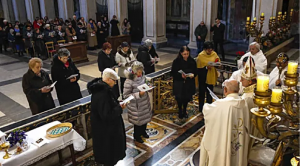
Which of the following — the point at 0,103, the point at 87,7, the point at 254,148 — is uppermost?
the point at 87,7

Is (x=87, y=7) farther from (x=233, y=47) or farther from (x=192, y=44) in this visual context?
(x=233, y=47)

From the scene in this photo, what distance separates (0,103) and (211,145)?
5934 mm

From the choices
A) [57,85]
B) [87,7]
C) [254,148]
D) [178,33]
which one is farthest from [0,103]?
[178,33]

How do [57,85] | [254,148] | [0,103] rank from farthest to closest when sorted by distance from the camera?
[0,103] < [57,85] < [254,148]

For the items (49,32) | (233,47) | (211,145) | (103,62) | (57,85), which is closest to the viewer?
(211,145)

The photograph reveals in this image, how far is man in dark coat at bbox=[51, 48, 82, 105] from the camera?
4700 millimetres

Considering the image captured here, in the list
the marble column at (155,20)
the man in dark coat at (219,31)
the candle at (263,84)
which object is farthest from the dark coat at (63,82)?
the marble column at (155,20)

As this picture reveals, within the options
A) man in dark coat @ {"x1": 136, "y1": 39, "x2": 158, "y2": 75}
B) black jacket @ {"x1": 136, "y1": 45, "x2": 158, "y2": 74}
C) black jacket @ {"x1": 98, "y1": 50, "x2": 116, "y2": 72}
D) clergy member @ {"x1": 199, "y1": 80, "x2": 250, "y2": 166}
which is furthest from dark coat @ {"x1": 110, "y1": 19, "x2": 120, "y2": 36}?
clergy member @ {"x1": 199, "y1": 80, "x2": 250, "y2": 166}

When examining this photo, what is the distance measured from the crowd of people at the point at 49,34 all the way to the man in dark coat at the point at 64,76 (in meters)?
6.44

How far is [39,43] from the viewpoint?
1170 cm

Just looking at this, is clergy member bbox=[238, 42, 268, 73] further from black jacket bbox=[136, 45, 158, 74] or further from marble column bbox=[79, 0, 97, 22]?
marble column bbox=[79, 0, 97, 22]

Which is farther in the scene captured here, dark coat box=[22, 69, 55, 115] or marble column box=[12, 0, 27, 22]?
marble column box=[12, 0, 27, 22]

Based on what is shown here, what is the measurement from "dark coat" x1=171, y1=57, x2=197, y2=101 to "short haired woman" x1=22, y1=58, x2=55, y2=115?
91.7 inches

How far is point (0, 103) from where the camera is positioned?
693cm
